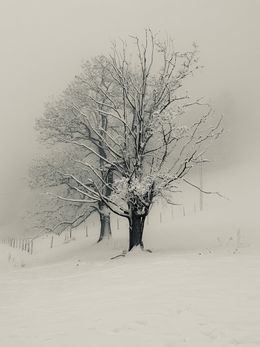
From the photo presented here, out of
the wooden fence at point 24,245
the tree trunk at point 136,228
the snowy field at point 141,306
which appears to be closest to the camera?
the snowy field at point 141,306

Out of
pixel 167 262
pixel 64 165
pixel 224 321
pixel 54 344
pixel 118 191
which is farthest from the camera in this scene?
pixel 64 165

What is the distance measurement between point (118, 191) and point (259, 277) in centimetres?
807

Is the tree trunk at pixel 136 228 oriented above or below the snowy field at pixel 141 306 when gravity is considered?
above

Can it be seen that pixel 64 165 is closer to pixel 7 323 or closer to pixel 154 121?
pixel 154 121

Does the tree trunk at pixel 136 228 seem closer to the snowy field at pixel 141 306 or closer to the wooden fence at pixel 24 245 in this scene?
the snowy field at pixel 141 306

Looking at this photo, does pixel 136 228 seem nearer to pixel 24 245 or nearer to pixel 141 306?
pixel 141 306

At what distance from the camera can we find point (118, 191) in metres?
16.4

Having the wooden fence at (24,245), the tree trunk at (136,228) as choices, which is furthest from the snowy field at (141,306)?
the wooden fence at (24,245)

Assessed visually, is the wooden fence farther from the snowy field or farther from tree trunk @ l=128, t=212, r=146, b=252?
the snowy field

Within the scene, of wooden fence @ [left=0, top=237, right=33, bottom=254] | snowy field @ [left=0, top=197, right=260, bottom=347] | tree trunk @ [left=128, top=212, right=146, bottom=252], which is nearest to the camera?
snowy field @ [left=0, top=197, right=260, bottom=347]

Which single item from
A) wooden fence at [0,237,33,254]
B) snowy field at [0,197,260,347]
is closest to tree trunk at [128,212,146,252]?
snowy field at [0,197,260,347]

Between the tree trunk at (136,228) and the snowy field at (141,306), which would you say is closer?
the snowy field at (141,306)

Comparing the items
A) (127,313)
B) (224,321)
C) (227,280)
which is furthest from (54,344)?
(227,280)

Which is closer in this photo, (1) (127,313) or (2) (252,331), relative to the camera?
(2) (252,331)
